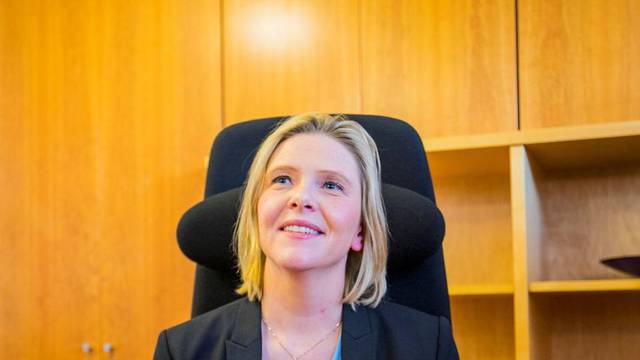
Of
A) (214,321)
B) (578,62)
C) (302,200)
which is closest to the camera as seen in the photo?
(302,200)

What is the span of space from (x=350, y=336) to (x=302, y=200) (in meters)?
0.23

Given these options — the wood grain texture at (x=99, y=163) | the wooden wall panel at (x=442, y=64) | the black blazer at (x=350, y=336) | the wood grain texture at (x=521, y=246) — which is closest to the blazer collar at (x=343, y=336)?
the black blazer at (x=350, y=336)

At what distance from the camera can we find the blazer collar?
4.61ft

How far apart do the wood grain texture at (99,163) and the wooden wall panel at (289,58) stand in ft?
0.22

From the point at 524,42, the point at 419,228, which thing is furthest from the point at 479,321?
the point at 419,228

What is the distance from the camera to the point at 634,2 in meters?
2.31

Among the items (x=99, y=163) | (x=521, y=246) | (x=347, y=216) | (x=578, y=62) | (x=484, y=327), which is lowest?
(x=484, y=327)

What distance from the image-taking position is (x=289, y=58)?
104 inches

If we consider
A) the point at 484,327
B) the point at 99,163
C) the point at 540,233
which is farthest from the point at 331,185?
the point at 99,163

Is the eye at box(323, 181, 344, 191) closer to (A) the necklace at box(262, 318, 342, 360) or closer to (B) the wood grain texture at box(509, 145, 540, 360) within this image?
(A) the necklace at box(262, 318, 342, 360)

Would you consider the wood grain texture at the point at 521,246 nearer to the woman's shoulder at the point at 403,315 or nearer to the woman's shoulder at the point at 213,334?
the woman's shoulder at the point at 403,315

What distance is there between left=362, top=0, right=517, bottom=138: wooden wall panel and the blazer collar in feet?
3.59

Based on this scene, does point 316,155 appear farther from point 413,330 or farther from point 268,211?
point 413,330

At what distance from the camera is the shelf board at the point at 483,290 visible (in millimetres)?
2143
